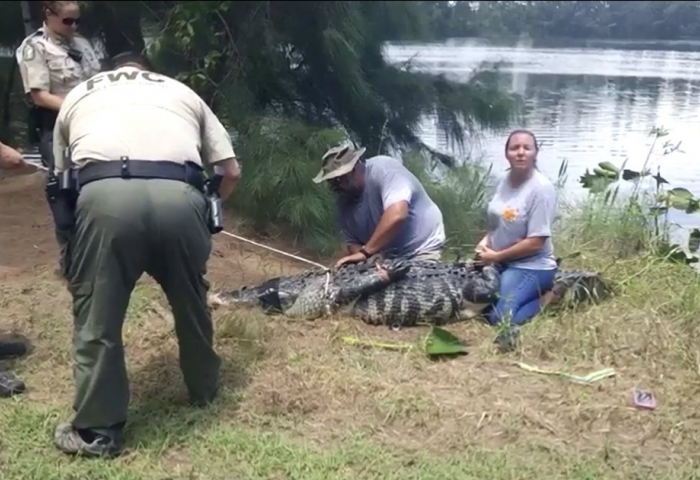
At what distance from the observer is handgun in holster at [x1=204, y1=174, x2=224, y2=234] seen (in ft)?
11.5

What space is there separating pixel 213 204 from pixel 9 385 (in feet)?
3.74

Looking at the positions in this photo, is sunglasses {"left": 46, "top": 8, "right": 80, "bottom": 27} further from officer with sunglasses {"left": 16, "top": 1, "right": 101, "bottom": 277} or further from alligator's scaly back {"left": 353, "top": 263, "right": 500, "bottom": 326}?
alligator's scaly back {"left": 353, "top": 263, "right": 500, "bottom": 326}

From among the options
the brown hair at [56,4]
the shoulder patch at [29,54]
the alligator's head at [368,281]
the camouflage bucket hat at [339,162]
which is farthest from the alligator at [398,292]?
the brown hair at [56,4]

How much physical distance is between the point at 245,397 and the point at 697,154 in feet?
12.2

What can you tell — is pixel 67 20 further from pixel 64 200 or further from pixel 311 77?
pixel 311 77

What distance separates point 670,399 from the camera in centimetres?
370

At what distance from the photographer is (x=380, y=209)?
4996 millimetres

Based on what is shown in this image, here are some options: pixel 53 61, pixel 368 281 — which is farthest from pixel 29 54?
pixel 368 281

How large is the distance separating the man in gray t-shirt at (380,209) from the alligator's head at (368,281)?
0.20 m

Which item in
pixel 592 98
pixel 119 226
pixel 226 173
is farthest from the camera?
pixel 592 98

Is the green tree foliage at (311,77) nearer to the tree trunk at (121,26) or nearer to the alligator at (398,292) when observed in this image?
the tree trunk at (121,26)

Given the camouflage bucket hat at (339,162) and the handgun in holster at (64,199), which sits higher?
the handgun in holster at (64,199)

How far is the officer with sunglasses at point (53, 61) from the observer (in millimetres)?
4773

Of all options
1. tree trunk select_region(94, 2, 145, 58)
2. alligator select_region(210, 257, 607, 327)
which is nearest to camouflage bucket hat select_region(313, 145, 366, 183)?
alligator select_region(210, 257, 607, 327)
